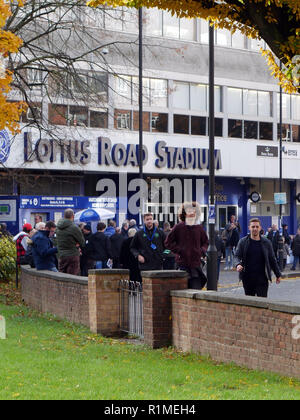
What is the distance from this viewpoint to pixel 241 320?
10180 millimetres

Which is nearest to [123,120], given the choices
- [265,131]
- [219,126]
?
[219,126]

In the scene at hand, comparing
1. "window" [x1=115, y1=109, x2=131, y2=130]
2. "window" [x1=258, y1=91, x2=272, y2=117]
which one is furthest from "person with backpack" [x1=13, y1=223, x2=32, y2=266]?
"window" [x1=258, y1=91, x2=272, y2=117]

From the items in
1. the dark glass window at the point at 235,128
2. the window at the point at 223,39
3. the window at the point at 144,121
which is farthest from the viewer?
the dark glass window at the point at 235,128

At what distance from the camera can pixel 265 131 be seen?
48.6 meters

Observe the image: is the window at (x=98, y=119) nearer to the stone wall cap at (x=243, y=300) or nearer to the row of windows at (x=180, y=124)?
the row of windows at (x=180, y=124)

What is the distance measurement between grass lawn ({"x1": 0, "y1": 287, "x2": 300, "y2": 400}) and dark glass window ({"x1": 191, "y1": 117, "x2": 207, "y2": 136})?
32.9m

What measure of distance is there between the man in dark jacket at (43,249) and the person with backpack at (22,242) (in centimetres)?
256

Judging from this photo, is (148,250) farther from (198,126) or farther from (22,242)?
(198,126)

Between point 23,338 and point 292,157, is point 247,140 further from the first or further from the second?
point 23,338

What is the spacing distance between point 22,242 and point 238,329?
11.6m

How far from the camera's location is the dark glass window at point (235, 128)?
46919 millimetres

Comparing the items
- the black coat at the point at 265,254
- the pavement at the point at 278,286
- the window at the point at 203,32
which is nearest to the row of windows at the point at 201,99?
the window at the point at 203,32

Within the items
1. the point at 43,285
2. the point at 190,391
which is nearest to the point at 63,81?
the point at 43,285
